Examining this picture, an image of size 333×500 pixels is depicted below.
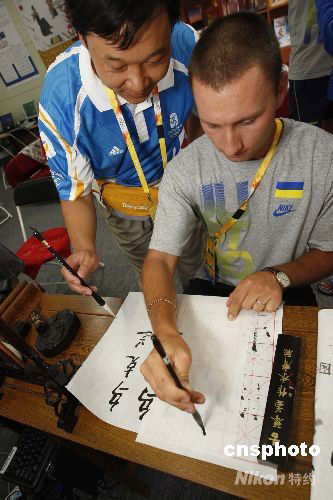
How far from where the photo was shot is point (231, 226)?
3.70ft

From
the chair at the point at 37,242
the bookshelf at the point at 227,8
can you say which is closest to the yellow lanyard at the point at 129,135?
the chair at the point at 37,242

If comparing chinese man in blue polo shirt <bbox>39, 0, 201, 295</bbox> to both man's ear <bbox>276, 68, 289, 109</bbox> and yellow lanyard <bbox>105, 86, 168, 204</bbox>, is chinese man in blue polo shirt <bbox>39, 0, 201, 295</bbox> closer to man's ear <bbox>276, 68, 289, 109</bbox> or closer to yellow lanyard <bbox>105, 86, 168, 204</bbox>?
yellow lanyard <bbox>105, 86, 168, 204</bbox>

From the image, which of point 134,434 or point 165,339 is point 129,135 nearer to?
point 165,339

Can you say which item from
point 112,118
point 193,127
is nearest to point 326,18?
point 193,127

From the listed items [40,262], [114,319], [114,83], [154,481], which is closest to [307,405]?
[114,319]

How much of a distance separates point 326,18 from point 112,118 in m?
1.06

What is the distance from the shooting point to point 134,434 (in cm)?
76

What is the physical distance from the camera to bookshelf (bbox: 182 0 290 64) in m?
3.43

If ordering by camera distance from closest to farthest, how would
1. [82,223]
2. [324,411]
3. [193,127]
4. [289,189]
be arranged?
[324,411] < [289,189] < [82,223] < [193,127]

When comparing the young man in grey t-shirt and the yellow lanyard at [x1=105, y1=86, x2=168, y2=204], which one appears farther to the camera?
the yellow lanyard at [x1=105, y1=86, x2=168, y2=204]

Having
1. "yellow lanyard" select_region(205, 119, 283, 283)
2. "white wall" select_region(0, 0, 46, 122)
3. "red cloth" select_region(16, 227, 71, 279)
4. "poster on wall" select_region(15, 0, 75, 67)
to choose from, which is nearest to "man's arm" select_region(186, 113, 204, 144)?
"yellow lanyard" select_region(205, 119, 283, 283)

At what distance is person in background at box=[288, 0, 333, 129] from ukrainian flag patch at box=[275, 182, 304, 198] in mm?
1662

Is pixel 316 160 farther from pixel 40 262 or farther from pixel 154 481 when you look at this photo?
pixel 40 262

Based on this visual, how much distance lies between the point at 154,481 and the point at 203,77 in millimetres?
1730
